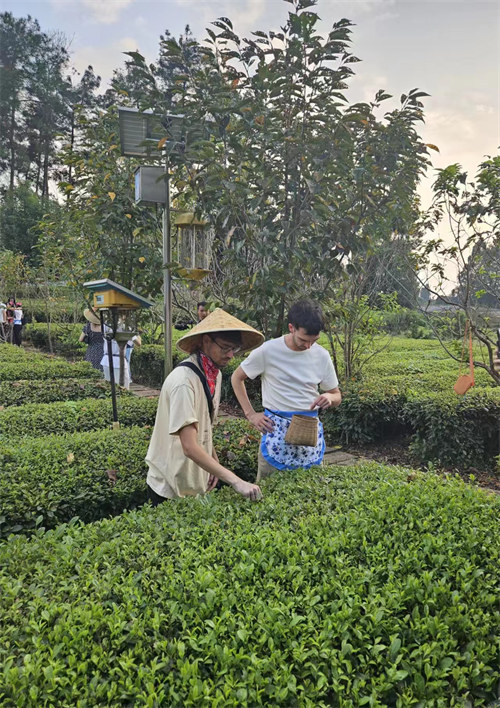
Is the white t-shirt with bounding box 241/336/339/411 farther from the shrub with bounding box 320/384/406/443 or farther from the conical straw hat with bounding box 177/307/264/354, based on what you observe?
the shrub with bounding box 320/384/406/443

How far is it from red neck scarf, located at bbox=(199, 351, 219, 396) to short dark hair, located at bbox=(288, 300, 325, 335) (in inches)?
23.0

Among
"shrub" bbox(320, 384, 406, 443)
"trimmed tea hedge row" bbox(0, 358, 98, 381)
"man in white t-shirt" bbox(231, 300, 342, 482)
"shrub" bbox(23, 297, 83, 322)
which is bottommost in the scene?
"shrub" bbox(320, 384, 406, 443)

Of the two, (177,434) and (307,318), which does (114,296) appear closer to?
(307,318)

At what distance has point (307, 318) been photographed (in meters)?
2.99

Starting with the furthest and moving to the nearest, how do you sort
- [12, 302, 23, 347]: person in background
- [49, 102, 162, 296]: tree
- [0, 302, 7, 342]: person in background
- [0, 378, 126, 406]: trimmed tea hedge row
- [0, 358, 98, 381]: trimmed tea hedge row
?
[12, 302, 23, 347]: person in background < [0, 302, 7, 342]: person in background < [0, 358, 98, 381]: trimmed tea hedge row < [49, 102, 162, 296]: tree < [0, 378, 126, 406]: trimmed tea hedge row

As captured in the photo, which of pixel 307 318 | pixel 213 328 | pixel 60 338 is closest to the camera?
pixel 213 328

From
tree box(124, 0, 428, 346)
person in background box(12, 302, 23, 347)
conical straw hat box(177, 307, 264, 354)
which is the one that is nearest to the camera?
conical straw hat box(177, 307, 264, 354)

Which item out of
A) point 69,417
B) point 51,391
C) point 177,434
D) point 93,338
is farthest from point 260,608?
point 93,338

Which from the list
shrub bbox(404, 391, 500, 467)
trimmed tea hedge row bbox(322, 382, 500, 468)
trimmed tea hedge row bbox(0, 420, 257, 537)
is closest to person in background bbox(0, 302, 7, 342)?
trimmed tea hedge row bbox(0, 420, 257, 537)

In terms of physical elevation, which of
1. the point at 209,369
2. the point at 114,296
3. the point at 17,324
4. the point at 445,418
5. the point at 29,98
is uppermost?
the point at 29,98

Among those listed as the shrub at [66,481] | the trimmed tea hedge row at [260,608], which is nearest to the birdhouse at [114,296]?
the shrub at [66,481]

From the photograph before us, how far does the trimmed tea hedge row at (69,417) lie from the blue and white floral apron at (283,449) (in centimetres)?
230

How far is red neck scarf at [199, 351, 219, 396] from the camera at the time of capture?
8.76ft

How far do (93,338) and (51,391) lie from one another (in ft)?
8.55
